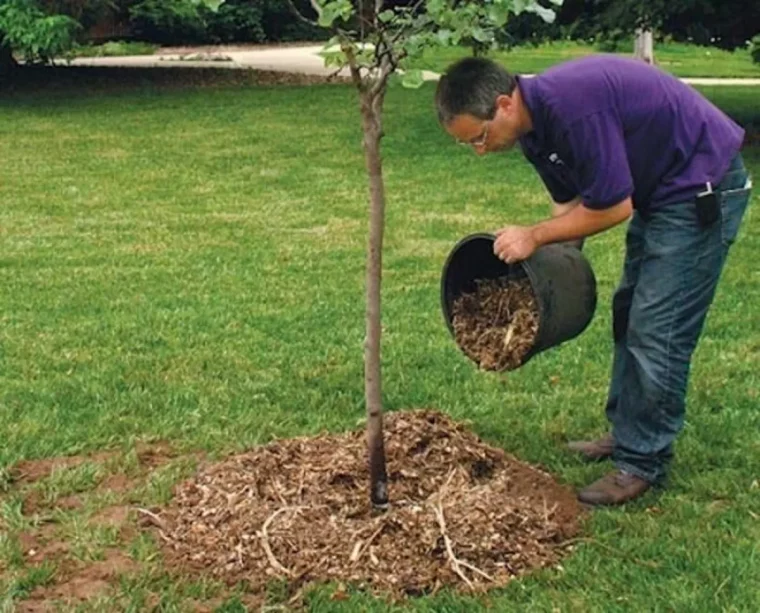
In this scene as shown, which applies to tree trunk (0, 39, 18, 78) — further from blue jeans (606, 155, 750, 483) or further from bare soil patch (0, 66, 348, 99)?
blue jeans (606, 155, 750, 483)

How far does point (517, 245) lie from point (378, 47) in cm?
71

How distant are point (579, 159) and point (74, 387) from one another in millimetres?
2668

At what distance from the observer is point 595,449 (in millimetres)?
4766

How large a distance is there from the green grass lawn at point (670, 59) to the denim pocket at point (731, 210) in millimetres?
18513

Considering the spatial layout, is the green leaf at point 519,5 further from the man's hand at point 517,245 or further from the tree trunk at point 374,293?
the man's hand at point 517,245

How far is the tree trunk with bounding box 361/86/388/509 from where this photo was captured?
3857 millimetres

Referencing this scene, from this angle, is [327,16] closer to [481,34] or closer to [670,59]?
[481,34]

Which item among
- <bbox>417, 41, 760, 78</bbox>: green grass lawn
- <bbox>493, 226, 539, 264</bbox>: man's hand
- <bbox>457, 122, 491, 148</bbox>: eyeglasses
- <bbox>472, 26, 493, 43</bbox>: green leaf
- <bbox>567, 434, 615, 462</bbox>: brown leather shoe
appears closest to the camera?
<bbox>472, 26, 493, 43</bbox>: green leaf

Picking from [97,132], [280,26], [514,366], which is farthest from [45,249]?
[280,26]

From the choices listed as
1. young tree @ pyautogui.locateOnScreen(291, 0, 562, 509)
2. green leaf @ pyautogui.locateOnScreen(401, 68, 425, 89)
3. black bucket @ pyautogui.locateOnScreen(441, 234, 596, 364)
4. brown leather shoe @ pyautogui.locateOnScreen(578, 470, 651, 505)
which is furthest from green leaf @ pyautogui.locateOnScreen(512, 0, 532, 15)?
brown leather shoe @ pyautogui.locateOnScreen(578, 470, 651, 505)

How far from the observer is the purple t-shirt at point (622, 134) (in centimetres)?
381

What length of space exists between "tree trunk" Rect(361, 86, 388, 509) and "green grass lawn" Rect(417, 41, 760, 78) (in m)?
18.8

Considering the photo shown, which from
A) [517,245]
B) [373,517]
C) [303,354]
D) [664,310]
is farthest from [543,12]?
[303,354]

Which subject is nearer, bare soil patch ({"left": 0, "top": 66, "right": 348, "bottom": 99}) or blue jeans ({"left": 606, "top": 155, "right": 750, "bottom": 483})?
blue jeans ({"left": 606, "top": 155, "right": 750, "bottom": 483})
